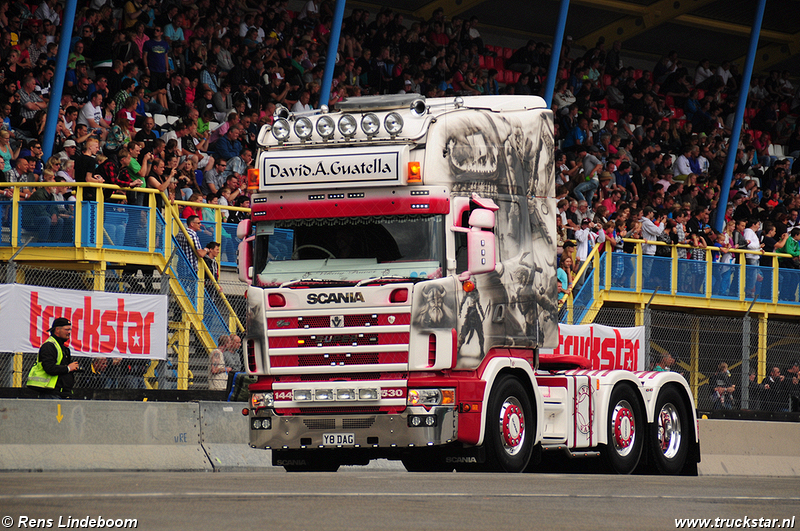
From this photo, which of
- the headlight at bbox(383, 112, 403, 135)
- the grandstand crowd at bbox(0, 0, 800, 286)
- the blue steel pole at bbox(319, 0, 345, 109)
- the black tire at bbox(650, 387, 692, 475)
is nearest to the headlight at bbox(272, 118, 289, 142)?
the headlight at bbox(383, 112, 403, 135)

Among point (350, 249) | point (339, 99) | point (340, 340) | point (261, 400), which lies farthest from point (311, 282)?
point (339, 99)

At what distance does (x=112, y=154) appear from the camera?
798 inches

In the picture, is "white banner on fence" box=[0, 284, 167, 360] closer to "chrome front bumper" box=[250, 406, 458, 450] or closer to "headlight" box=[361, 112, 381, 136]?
"chrome front bumper" box=[250, 406, 458, 450]

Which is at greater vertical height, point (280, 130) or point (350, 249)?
point (280, 130)

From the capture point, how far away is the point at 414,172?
13.2 m

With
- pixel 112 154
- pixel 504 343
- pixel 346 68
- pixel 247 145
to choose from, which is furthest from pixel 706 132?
pixel 504 343

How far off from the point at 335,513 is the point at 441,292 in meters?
5.03

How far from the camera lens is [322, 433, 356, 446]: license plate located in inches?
519

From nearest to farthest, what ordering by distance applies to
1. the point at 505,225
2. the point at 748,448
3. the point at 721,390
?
the point at 505,225, the point at 748,448, the point at 721,390

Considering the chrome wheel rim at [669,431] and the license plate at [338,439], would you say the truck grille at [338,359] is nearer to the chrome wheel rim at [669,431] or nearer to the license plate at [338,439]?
the license plate at [338,439]

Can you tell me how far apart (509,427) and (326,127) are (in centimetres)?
373

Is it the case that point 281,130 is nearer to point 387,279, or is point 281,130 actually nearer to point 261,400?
point 387,279

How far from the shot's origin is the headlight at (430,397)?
13000 mm

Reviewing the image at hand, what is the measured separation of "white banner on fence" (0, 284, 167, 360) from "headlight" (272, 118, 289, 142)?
380 cm
